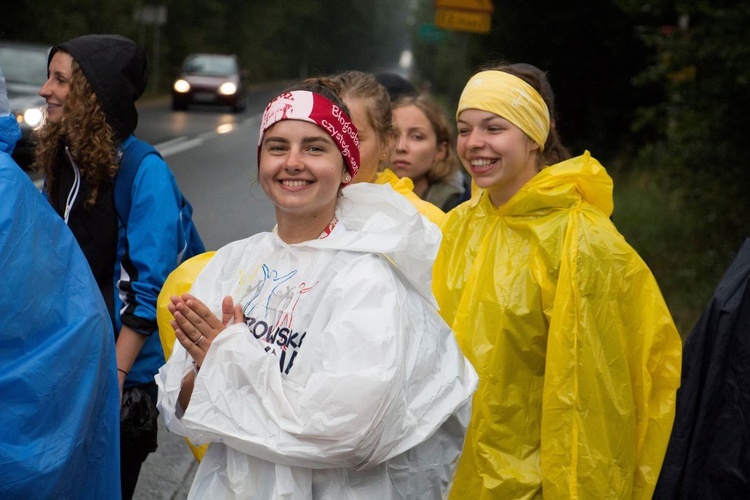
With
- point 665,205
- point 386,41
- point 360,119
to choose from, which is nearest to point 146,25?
point 665,205

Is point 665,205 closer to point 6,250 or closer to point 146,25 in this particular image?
point 6,250

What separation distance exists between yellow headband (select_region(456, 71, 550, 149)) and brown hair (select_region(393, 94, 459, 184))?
4.71ft

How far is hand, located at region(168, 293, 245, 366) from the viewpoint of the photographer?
268cm

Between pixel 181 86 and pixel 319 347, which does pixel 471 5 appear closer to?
pixel 319 347

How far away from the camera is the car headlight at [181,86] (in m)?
32.3

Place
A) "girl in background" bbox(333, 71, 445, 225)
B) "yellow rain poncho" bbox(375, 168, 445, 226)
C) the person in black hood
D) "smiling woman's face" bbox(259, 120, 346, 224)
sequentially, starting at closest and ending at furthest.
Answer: "smiling woman's face" bbox(259, 120, 346, 224)
the person in black hood
"girl in background" bbox(333, 71, 445, 225)
"yellow rain poncho" bbox(375, 168, 445, 226)

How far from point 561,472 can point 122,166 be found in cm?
165

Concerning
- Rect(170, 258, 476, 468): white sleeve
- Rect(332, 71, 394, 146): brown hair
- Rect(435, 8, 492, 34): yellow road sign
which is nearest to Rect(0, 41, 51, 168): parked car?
Rect(435, 8, 492, 34): yellow road sign

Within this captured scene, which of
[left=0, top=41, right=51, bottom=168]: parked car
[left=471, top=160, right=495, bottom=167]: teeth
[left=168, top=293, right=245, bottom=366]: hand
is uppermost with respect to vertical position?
[left=471, top=160, right=495, bottom=167]: teeth

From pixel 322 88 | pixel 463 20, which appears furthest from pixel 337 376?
pixel 463 20

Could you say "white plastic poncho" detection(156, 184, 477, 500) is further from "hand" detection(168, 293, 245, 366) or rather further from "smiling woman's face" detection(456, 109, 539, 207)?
"smiling woman's face" detection(456, 109, 539, 207)

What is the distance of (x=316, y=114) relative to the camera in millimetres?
2869

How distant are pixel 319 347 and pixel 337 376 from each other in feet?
0.39

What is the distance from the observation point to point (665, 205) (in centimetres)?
1362
